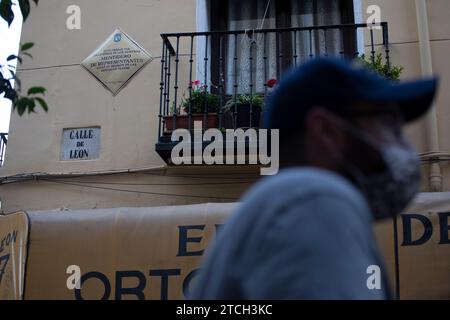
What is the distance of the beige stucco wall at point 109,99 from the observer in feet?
21.2

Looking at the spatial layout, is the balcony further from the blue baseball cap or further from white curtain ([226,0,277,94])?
the blue baseball cap

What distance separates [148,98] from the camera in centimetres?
679

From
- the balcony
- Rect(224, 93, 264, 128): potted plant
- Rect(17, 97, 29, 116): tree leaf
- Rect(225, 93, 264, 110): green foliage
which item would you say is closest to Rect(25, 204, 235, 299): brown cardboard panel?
the balcony

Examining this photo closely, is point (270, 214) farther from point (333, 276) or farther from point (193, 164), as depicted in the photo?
point (193, 164)

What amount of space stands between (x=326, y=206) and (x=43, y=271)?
15.1 feet

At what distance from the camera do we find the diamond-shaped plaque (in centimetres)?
692

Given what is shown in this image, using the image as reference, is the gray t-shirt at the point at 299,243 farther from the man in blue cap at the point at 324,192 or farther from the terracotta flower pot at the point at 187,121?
the terracotta flower pot at the point at 187,121

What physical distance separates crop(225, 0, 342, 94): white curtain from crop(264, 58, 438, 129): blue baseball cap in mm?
5310

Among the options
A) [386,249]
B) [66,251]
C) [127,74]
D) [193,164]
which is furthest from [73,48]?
[386,249]

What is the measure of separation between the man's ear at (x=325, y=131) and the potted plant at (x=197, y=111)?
4712 mm

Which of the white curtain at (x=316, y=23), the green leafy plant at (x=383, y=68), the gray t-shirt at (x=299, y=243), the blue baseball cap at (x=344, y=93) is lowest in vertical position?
the gray t-shirt at (x=299, y=243)

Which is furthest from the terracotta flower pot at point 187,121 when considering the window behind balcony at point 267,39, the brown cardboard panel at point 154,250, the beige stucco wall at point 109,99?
the brown cardboard panel at point 154,250

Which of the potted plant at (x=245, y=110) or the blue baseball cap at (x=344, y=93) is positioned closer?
the blue baseball cap at (x=344, y=93)

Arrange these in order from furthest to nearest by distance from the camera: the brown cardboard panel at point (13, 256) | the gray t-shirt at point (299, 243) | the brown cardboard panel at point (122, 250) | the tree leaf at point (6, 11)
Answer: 1. the brown cardboard panel at point (13, 256)
2. the brown cardboard panel at point (122, 250)
3. the tree leaf at point (6, 11)
4. the gray t-shirt at point (299, 243)
